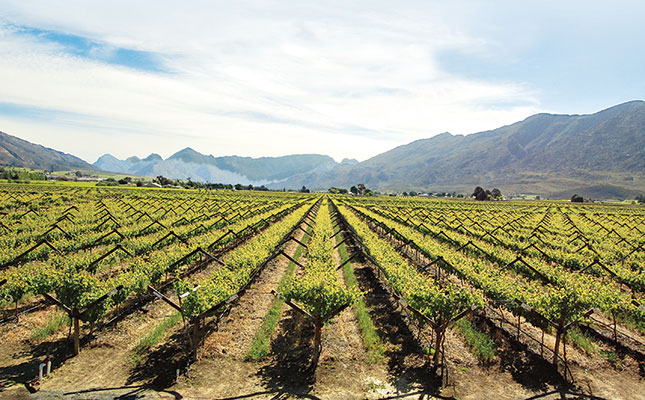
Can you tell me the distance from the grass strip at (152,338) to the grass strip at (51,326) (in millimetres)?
3314

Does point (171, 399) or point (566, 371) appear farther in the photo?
point (566, 371)

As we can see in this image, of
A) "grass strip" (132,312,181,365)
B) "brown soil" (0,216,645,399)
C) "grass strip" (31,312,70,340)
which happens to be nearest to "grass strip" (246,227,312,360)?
"brown soil" (0,216,645,399)

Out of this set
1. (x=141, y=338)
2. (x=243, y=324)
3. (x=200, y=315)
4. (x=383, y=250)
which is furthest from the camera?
(x=383, y=250)

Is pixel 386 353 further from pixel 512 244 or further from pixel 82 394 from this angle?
pixel 512 244

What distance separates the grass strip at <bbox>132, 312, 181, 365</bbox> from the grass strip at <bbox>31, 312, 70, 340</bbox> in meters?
3.31

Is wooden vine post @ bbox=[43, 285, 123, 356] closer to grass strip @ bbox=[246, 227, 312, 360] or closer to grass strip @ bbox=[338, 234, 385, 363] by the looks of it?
grass strip @ bbox=[246, 227, 312, 360]

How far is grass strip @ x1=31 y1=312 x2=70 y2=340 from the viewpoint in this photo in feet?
39.2

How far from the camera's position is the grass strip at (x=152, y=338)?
442 inches

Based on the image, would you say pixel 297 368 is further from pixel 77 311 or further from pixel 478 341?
pixel 77 311

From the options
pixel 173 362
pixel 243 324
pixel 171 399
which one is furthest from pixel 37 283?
pixel 243 324

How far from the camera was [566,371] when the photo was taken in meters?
10.7

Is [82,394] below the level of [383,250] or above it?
below

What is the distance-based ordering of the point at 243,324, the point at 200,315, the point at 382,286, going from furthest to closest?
the point at 382,286
the point at 243,324
the point at 200,315

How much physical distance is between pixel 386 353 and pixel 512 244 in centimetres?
2049
